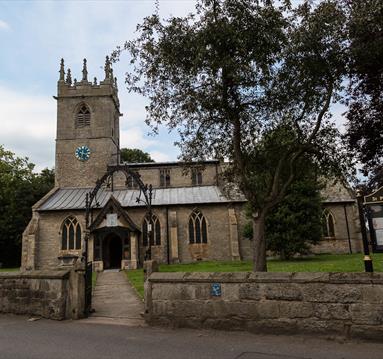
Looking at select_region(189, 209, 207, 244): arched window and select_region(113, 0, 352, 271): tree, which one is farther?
select_region(189, 209, 207, 244): arched window

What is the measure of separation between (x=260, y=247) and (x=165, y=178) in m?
26.1

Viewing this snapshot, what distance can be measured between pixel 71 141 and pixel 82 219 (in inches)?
412

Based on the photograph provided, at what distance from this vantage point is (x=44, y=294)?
9.56m

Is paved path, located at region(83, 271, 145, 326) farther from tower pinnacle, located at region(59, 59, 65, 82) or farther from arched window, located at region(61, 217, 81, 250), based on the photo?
tower pinnacle, located at region(59, 59, 65, 82)

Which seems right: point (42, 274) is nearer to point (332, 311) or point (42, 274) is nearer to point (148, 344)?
point (148, 344)

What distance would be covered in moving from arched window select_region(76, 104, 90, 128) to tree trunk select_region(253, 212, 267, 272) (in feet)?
99.7

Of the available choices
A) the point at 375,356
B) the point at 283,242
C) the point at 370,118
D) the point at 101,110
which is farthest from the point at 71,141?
the point at 375,356

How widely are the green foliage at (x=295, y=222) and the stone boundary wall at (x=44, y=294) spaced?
52.9 feet

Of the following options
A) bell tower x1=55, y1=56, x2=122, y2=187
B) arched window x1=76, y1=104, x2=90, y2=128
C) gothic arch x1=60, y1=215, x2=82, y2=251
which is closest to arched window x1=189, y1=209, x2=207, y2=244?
gothic arch x1=60, y1=215, x2=82, y2=251

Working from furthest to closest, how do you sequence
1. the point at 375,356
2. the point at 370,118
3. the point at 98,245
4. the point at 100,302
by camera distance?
1. the point at 98,245
2. the point at 370,118
3. the point at 100,302
4. the point at 375,356

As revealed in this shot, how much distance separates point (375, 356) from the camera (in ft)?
17.9

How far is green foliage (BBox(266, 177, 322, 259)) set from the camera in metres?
23.1

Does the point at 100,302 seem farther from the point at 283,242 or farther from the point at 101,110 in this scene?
the point at 101,110

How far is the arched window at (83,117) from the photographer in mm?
37750
